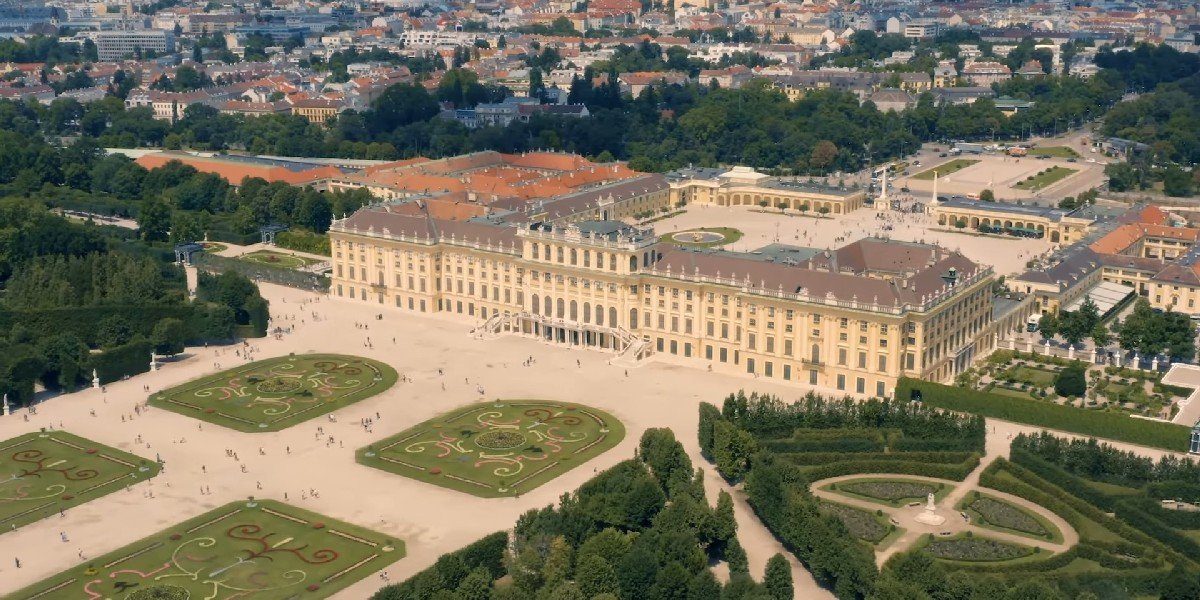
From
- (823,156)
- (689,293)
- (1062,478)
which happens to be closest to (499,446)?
(689,293)

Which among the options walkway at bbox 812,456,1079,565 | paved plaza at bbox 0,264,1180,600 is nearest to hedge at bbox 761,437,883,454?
walkway at bbox 812,456,1079,565

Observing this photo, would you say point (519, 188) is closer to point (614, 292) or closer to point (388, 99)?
point (614, 292)

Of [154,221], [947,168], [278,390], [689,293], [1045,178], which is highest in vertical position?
[689,293]

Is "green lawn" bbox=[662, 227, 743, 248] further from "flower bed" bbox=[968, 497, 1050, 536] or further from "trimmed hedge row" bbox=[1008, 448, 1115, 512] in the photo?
"flower bed" bbox=[968, 497, 1050, 536]

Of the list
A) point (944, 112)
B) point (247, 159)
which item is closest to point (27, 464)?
point (247, 159)

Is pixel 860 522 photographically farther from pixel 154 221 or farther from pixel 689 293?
pixel 154 221

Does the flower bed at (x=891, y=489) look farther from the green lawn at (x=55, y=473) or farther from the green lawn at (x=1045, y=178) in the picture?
the green lawn at (x=1045, y=178)
